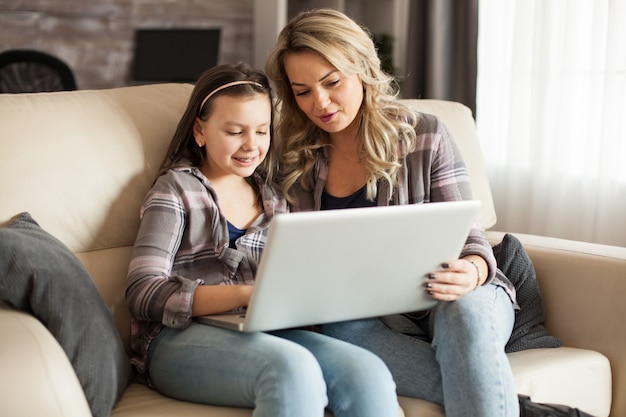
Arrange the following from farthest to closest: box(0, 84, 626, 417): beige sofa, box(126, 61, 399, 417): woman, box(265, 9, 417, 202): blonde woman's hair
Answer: box(265, 9, 417, 202): blonde woman's hair, box(0, 84, 626, 417): beige sofa, box(126, 61, 399, 417): woman

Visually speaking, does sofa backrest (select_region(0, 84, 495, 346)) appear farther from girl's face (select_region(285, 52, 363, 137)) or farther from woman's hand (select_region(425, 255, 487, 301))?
woman's hand (select_region(425, 255, 487, 301))

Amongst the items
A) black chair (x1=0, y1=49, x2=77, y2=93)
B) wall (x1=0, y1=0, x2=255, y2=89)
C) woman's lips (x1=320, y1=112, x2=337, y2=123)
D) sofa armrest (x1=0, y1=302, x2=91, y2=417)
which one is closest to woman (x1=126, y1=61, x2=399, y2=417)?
woman's lips (x1=320, y1=112, x2=337, y2=123)

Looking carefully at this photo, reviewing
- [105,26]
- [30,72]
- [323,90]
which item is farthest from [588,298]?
[105,26]

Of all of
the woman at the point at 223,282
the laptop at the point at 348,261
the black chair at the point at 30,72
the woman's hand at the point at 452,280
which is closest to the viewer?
the laptop at the point at 348,261

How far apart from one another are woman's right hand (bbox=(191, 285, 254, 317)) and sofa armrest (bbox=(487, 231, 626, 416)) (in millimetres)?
823

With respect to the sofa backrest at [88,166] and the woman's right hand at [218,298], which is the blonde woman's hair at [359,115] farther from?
the woman's right hand at [218,298]

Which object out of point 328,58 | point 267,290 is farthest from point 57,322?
point 328,58

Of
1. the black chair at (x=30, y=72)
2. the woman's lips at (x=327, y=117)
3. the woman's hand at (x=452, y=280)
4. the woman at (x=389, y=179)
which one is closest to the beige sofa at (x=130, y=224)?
the woman at (x=389, y=179)

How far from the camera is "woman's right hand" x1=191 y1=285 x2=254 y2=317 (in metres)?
1.61

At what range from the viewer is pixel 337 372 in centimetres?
160

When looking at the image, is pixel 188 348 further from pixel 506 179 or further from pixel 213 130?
pixel 506 179

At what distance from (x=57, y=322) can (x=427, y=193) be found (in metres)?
→ 0.85

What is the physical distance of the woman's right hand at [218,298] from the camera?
5.29 ft

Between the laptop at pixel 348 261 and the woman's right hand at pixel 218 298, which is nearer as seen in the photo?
the laptop at pixel 348 261
